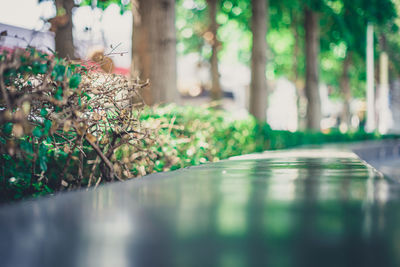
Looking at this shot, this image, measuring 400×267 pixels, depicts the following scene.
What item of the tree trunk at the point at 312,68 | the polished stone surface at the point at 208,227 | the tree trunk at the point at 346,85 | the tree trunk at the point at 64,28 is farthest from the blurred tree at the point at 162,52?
the tree trunk at the point at 346,85

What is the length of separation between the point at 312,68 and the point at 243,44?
6.31 meters

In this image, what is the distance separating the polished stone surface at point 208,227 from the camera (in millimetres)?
1408

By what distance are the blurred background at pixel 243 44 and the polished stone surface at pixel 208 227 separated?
1.89 metres

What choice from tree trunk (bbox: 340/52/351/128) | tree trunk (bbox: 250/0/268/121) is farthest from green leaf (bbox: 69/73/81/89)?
tree trunk (bbox: 340/52/351/128)

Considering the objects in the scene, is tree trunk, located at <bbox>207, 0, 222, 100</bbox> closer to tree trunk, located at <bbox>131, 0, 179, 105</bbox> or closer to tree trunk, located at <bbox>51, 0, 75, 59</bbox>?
tree trunk, located at <bbox>131, 0, 179, 105</bbox>

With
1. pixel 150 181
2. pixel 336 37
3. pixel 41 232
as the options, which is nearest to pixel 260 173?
pixel 150 181

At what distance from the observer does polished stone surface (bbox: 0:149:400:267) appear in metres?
1.41

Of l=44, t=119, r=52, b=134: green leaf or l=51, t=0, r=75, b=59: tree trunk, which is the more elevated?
Answer: l=51, t=0, r=75, b=59: tree trunk

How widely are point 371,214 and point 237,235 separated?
29.0 inches

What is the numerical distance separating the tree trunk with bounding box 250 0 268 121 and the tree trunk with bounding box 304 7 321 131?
244 inches

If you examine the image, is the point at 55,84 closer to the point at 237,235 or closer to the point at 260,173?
the point at 260,173

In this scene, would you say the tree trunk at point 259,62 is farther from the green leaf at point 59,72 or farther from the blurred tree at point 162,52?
the green leaf at point 59,72

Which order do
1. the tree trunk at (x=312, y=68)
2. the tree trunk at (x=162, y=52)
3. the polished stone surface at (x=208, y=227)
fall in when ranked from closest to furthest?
the polished stone surface at (x=208, y=227), the tree trunk at (x=162, y=52), the tree trunk at (x=312, y=68)

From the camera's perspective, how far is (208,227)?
179cm
